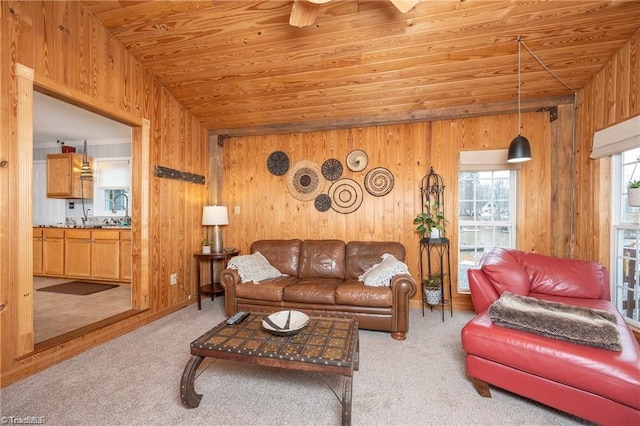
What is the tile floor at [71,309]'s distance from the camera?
283cm

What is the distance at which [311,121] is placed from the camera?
391 centimetres

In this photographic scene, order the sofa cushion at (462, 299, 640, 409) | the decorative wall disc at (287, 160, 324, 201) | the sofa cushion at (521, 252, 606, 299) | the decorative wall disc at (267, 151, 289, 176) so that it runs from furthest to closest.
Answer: the decorative wall disc at (267, 151, 289, 176), the decorative wall disc at (287, 160, 324, 201), the sofa cushion at (521, 252, 606, 299), the sofa cushion at (462, 299, 640, 409)

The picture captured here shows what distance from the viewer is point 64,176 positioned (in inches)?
200

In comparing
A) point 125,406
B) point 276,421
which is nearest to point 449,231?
point 276,421

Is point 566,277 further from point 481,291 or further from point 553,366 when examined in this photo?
point 553,366

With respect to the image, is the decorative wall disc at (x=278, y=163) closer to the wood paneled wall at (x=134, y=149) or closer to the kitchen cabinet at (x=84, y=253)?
the wood paneled wall at (x=134, y=149)

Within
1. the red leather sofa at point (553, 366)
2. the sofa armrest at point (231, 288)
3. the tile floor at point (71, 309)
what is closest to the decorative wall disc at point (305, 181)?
the sofa armrest at point (231, 288)

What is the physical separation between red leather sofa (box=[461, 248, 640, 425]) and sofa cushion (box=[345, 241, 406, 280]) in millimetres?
1116

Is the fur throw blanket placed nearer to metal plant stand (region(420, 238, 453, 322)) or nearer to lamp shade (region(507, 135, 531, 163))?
lamp shade (region(507, 135, 531, 163))

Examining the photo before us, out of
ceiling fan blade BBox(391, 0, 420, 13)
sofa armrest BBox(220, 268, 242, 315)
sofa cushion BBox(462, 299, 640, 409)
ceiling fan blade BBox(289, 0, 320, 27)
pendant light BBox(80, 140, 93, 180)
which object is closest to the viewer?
sofa cushion BBox(462, 299, 640, 409)

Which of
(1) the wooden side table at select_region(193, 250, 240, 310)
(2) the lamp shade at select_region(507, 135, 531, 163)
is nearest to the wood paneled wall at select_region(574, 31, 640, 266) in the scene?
(2) the lamp shade at select_region(507, 135, 531, 163)

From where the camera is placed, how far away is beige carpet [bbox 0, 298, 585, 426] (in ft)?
5.48

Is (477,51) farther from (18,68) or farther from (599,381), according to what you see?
(18,68)

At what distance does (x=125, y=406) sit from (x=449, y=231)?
3.54 metres
